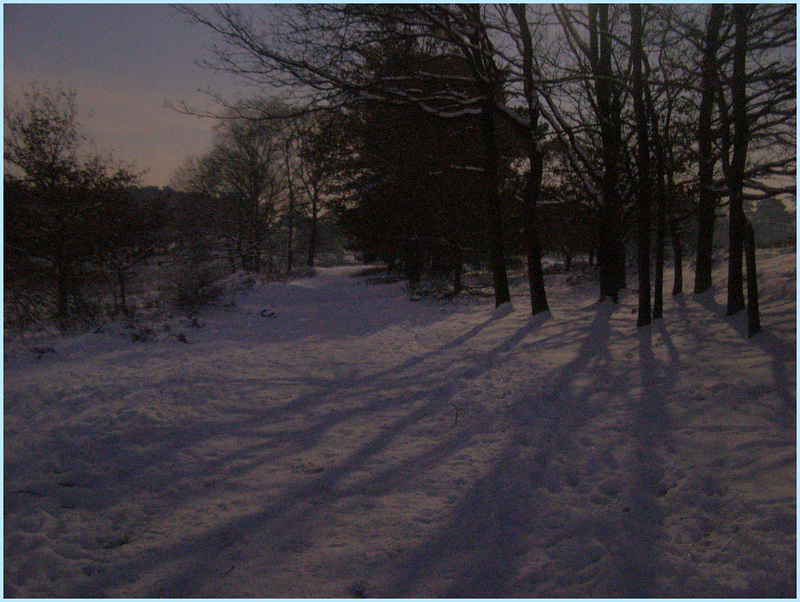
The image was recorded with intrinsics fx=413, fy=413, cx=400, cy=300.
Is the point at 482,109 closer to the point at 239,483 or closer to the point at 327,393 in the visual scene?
the point at 327,393

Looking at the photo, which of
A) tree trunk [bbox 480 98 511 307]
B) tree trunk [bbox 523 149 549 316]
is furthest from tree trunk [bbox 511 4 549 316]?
tree trunk [bbox 480 98 511 307]

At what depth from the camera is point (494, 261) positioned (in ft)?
41.0

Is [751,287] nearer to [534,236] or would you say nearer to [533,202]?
[534,236]

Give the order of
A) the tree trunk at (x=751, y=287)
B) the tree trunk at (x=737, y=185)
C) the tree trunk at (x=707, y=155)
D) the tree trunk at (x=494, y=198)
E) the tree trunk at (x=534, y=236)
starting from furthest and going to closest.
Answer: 1. the tree trunk at (x=494, y=198)
2. the tree trunk at (x=534, y=236)
3. the tree trunk at (x=707, y=155)
4. the tree trunk at (x=737, y=185)
5. the tree trunk at (x=751, y=287)

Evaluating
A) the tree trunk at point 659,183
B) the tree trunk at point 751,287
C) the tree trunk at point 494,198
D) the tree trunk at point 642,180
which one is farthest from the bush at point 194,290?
the tree trunk at point 751,287

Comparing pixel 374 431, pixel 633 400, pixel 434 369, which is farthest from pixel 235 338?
pixel 633 400

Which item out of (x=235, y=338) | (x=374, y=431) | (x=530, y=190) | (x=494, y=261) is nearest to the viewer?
(x=374, y=431)

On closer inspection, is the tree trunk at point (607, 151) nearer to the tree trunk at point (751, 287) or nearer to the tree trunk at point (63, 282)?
the tree trunk at point (751, 287)

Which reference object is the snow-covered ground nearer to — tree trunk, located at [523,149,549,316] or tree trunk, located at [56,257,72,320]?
tree trunk, located at [523,149,549,316]

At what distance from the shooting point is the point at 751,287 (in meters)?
5.99

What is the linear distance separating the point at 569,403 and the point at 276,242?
102 ft

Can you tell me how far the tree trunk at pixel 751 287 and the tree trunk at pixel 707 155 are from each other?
9.53 ft

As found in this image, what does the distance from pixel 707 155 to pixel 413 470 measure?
1044 centimetres

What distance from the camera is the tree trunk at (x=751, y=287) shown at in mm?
5899
